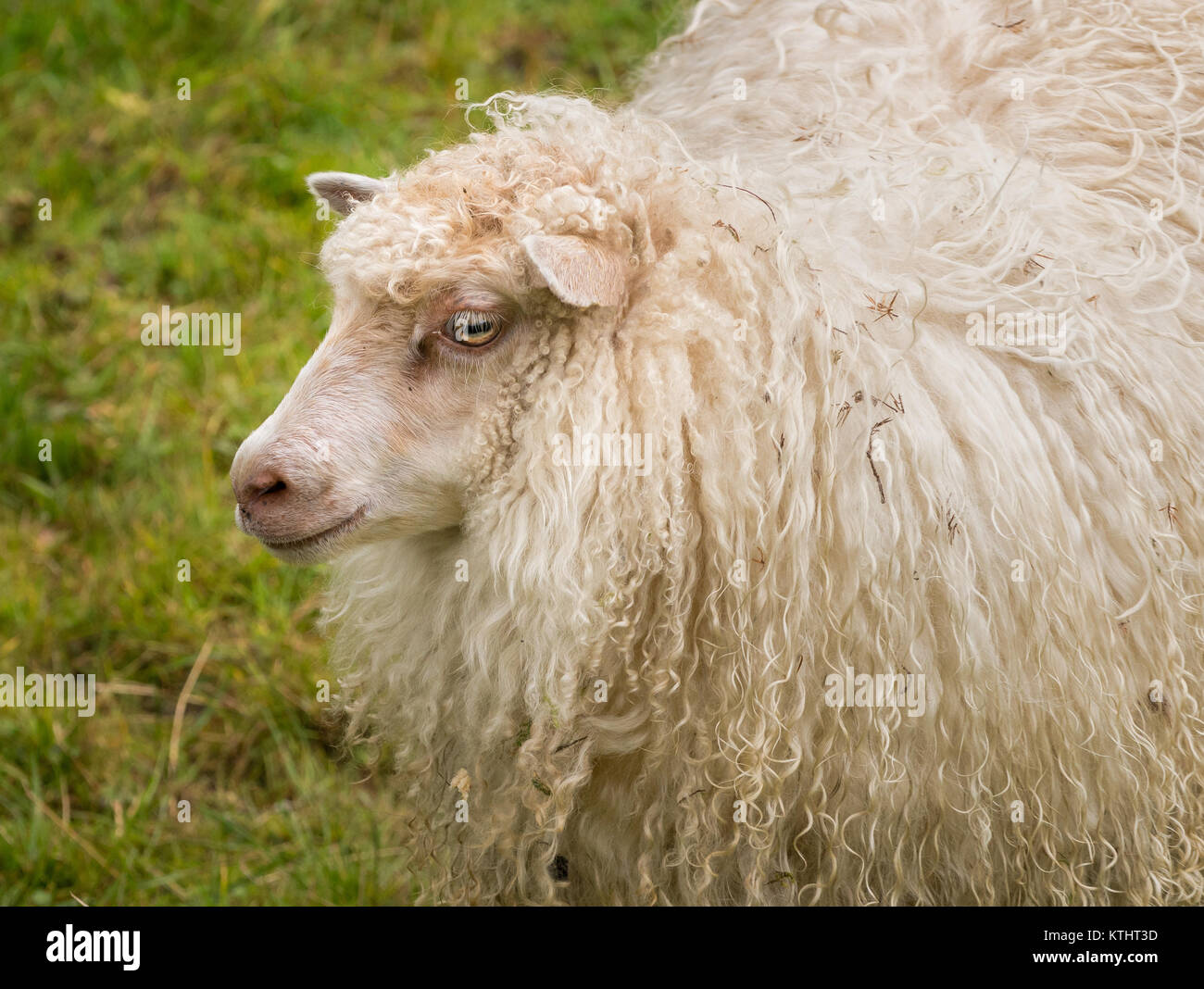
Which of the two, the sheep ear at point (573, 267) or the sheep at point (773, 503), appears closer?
the sheep ear at point (573, 267)

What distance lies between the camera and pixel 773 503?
2312 mm

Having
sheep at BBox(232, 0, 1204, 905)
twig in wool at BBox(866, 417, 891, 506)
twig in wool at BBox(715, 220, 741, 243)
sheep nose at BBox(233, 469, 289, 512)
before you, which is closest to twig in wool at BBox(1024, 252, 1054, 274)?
sheep at BBox(232, 0, 1204, 905)

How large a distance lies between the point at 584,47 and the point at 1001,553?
14.2 ft

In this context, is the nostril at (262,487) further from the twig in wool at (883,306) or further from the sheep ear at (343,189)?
the twig in wool at (883,306)

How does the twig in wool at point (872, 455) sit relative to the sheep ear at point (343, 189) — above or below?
below

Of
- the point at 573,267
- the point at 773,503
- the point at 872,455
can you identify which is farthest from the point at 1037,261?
the point at 573,267

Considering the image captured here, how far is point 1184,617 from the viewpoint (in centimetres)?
251

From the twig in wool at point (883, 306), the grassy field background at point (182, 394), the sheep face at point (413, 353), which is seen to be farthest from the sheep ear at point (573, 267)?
the grassy field background at point (182, 394)

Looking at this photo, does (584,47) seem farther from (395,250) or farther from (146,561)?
(395,250)

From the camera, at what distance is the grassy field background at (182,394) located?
3736 mm

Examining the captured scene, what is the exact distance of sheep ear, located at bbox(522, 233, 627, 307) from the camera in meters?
2.20


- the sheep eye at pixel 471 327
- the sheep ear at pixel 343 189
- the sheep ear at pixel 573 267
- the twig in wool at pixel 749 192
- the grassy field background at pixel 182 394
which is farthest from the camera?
the grassy field background at pixel 182 394

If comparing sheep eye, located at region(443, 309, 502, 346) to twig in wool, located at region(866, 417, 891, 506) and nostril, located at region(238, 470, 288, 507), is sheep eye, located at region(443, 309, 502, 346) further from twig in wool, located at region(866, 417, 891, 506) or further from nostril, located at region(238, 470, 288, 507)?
twig in wool, located at region(866, 417, 891, 506)
